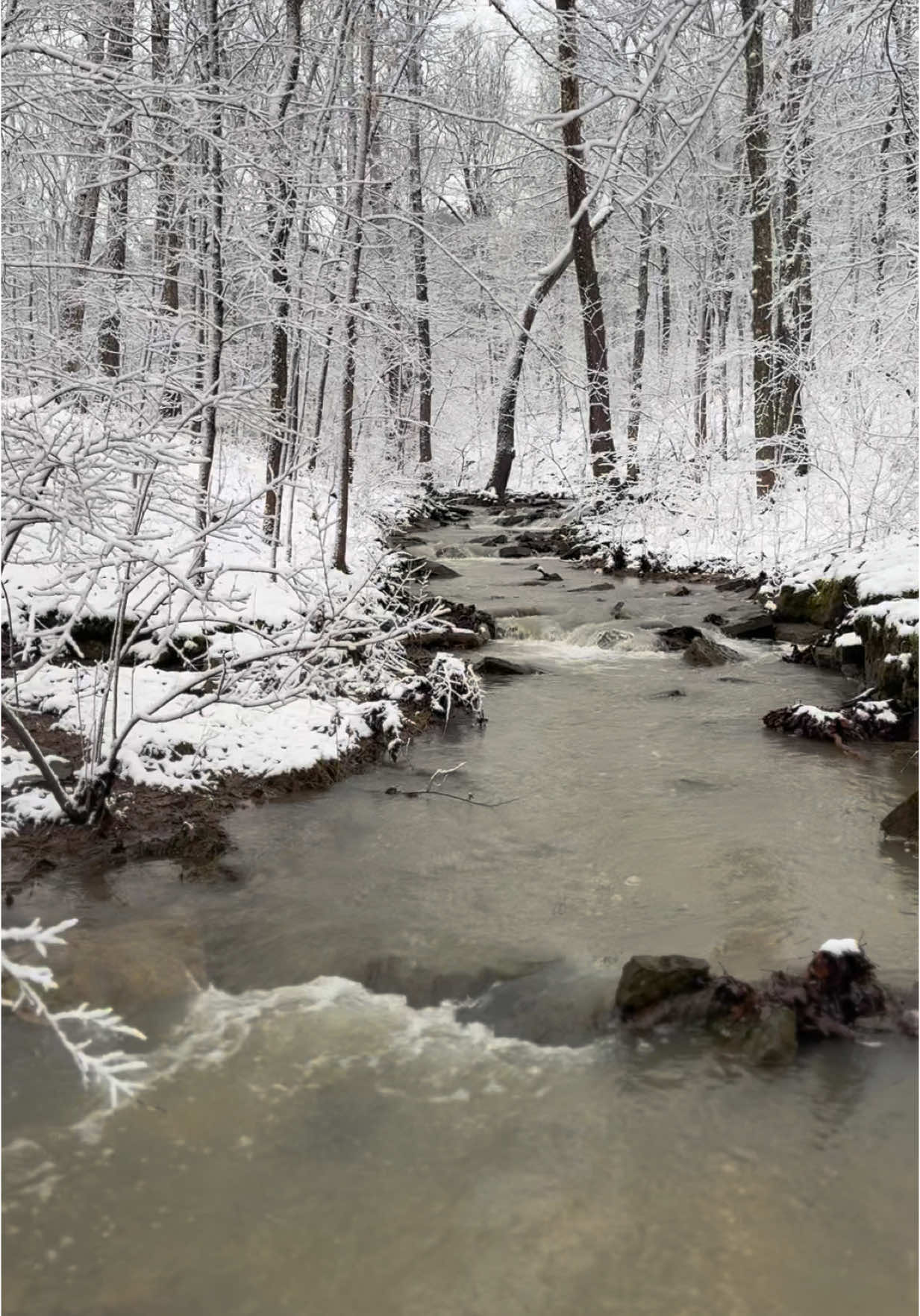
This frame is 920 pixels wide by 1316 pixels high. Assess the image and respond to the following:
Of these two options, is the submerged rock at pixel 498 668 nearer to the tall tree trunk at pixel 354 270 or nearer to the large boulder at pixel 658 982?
the tall tree trunk at pixel 354 270

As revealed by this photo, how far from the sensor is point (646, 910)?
195 inches

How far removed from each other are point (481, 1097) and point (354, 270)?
380 inches

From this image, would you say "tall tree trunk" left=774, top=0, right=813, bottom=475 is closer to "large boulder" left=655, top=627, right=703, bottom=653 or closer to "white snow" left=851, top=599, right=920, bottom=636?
"large boulder" left=655, top=627, right=703, bottom=653

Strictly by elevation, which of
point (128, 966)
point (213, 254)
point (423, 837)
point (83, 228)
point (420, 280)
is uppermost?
point (420, 280)

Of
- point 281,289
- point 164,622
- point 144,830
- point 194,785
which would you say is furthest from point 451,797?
point 281,289

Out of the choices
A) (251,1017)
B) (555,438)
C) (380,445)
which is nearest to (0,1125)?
(251,1017)

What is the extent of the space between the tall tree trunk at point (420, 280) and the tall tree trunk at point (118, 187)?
2589mm

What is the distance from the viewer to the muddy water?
284cm

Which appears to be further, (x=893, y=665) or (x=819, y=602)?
(x=819, y=602)

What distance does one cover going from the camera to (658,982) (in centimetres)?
405

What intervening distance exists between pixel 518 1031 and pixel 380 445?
17.1m

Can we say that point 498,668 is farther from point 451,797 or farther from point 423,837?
point 423,837

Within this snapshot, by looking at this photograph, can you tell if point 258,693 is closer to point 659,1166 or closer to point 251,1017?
point 251,1017

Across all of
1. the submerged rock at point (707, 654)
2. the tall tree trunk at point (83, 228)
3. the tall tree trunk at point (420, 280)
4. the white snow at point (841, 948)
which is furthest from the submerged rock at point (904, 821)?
the tall tree trunk at point (420, 280)
